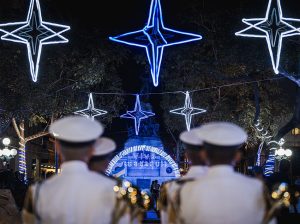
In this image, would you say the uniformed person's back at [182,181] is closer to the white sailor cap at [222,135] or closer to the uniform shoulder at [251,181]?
the white sailor cap at [222,135]

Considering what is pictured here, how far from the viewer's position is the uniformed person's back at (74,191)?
13.0 ft

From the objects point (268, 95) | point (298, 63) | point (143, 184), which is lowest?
point (143, 184)

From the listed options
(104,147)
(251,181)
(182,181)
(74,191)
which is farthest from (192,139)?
(74,191)

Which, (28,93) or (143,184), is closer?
(28,93)

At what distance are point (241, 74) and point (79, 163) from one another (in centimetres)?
2138

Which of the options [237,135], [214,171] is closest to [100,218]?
[214,171]

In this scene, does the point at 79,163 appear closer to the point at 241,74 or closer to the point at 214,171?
the point at 214,171

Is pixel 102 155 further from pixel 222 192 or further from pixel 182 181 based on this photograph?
pixel 222 192

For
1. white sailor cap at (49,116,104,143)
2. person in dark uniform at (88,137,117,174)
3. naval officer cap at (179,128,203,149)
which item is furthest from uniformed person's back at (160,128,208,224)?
white sailor cap at (49,116,104,143)

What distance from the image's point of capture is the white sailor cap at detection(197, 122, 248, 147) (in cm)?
405

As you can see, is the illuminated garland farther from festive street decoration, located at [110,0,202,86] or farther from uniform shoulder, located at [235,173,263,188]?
uniform shoulder, located at [235,173,263,188]

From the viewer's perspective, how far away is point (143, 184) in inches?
1106

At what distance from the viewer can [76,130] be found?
4121 mm

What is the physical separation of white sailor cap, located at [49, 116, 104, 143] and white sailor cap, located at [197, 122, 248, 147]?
2.57ft
